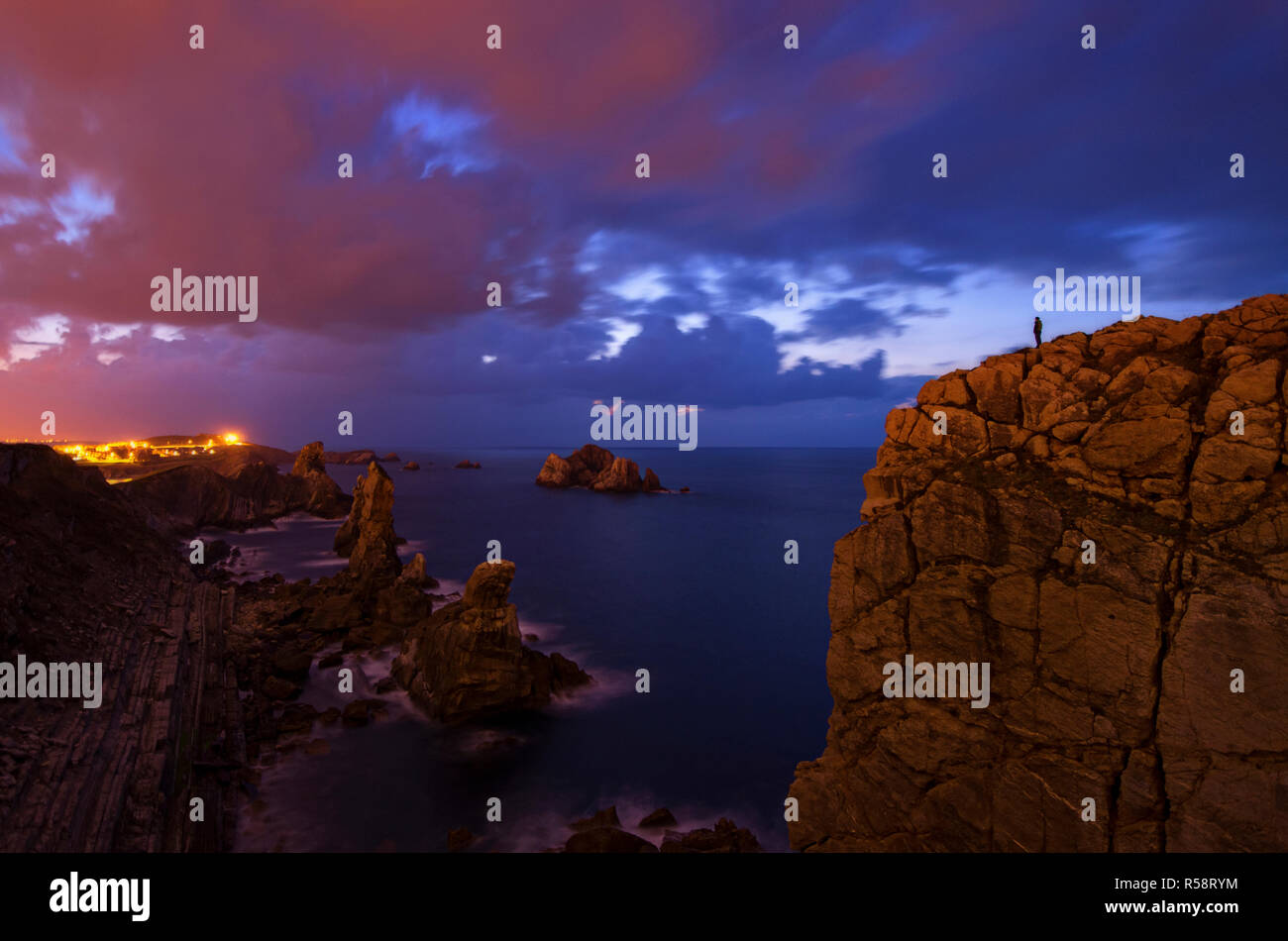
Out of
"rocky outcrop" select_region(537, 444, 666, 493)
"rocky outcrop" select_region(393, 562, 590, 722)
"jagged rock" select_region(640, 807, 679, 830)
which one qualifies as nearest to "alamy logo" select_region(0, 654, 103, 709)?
"rocky outcrop" select_region(393, 562, 590, 722)

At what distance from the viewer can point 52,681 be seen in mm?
22750

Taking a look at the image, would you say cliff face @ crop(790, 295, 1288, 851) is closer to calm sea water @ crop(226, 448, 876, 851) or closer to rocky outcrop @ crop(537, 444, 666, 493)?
calm sea water @ crop(226, 448, 876, 851)

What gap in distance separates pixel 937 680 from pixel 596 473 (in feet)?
511

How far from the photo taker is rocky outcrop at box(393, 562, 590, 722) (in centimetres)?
2773

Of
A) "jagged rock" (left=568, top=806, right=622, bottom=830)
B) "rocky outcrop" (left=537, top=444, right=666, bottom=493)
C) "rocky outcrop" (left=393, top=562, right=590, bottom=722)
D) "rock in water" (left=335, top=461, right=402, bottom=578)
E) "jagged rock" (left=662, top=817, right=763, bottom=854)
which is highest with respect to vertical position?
"rocky outcrop" (left=537, top=444, right=666, bottom=493)

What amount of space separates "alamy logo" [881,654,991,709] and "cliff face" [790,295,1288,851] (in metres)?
0.14

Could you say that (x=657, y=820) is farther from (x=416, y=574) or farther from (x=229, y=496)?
(x=229, y=496)

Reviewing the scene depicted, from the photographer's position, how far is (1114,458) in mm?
8805

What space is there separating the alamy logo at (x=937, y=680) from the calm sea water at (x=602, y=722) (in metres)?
14.6

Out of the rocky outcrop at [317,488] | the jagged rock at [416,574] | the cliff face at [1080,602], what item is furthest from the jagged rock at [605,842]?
the rocky outcrop at [317,488]

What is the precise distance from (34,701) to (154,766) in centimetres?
634

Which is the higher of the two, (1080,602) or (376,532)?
(1080,602)

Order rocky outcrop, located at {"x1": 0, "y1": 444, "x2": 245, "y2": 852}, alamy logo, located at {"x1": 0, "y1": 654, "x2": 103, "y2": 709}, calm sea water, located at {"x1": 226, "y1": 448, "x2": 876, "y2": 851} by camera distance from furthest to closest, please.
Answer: calm sea water, located at {"x1": 226, "y1": 448, "x2": 876, "y2": 851}
alamy logo, located at {"x1": 0, "y1": 654, "x2": 103, "y2": 709}
rocky outcrop, located at {"x1": 0, "y1": 444, "x2": 245, "y2": 852}

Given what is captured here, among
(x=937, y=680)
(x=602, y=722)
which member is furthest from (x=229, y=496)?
(x=937, y=680)
